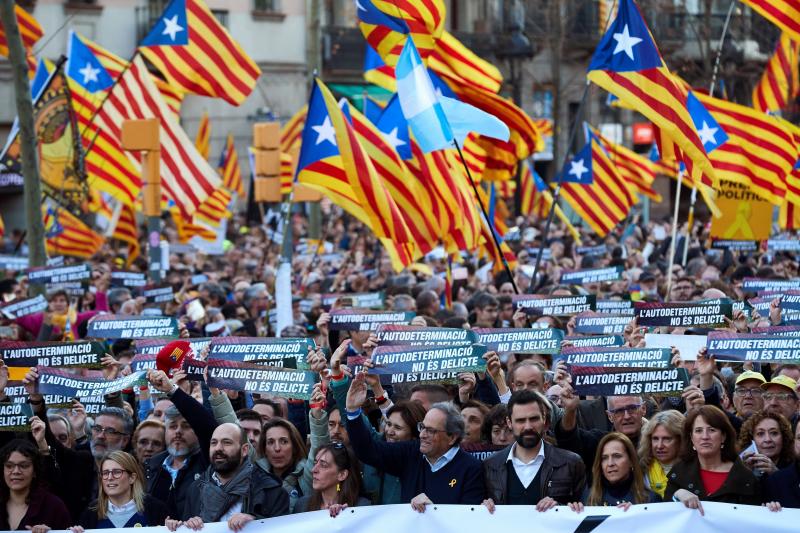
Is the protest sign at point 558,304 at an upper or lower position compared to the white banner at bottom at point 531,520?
upper

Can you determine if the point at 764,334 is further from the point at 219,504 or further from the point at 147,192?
the point at 147,192

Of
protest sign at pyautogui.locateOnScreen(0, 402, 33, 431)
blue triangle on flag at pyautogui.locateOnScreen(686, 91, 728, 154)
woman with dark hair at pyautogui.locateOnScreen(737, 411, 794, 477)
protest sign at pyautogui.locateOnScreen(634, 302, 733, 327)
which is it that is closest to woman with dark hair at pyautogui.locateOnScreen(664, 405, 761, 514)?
woman with dark hair at pyautogui.locateOnScreen(737, 411, 794, 477)

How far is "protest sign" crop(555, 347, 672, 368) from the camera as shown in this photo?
876 cm

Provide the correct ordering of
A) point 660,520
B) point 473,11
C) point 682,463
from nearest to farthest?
point 660,520
point 682,463
point 473,11

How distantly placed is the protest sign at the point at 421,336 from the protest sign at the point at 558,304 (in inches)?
91.2

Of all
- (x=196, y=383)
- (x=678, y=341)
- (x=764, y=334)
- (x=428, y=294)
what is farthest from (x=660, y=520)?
(x=428, y=294)

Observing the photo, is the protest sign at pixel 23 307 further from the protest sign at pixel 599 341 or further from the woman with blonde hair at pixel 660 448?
the woman with blonde hair at pixel 660 448

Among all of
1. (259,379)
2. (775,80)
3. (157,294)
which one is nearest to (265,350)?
(259,379)

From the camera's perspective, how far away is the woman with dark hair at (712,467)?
777cm

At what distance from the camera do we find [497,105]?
17172mm

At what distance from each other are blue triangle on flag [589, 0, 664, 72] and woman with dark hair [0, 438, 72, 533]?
303 inches

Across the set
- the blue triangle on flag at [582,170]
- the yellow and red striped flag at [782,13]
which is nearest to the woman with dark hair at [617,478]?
the yellow and red striped flag at [782,13]

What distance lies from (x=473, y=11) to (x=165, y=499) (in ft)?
131

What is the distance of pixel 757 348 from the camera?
9.02 meters
